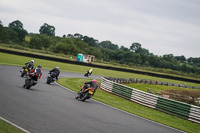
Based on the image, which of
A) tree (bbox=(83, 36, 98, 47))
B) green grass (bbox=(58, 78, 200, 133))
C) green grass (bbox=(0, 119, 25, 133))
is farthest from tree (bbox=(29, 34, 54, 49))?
green grass (bbox=(0, 119, 25, 133))

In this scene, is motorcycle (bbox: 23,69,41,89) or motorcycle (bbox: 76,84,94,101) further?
motorcycle (bbox: 23,69,41,89)

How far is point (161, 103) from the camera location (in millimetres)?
19047

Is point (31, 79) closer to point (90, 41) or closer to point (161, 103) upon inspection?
point (161, 103)

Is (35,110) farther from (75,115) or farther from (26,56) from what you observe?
(26,56)

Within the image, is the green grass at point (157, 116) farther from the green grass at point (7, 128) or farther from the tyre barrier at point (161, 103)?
the green grass at point (7, 128)

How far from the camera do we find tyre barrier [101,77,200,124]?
17266 millimetres

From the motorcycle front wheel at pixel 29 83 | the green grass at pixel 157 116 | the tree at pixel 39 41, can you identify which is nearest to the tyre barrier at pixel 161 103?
the green grass at pixel 157 116

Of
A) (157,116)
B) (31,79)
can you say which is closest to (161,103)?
(157,116)

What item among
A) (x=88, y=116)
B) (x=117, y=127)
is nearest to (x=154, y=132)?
(x=117, y=127)

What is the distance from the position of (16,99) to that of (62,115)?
8.28ft

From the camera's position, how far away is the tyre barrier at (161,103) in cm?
1727

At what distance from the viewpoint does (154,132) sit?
37.4 ft

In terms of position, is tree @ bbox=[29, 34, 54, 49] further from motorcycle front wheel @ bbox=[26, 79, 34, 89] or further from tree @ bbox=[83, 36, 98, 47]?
motorcycle front wheel @ bbox=[26, 79, 34, 89]

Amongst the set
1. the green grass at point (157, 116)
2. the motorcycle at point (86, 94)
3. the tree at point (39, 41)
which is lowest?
the green grass at point (157, 116)
